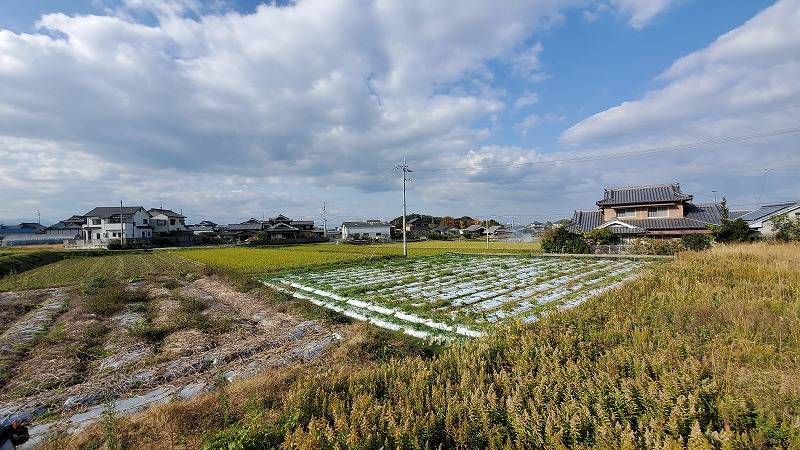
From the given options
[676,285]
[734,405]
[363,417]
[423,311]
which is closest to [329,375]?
[363,417]

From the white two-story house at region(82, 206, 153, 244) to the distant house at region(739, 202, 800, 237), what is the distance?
7966cm

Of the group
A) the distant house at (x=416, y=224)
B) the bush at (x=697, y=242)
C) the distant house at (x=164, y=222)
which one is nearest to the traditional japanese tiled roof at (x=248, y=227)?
the distant house at (x=164, y=222)

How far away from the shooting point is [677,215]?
36.1 metres

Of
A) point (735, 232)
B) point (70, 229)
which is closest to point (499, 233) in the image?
point (735, 232)

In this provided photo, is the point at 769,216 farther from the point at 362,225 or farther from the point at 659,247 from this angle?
the point at 362,225

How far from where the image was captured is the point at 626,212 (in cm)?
3862

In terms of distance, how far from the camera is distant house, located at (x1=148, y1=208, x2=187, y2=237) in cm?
6391

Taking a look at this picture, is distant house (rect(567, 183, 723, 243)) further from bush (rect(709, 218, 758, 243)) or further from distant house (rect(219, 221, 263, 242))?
distant house (rect(219, 221, 263, 242))

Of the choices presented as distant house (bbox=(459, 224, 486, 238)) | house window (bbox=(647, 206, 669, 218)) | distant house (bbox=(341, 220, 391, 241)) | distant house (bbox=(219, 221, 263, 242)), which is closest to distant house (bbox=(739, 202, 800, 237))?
house window (bbox=(647, 206, 669, 218))

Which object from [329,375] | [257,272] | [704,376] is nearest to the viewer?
[704,376]

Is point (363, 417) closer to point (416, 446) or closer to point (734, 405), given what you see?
point (416, 446)

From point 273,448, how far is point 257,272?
19044mm

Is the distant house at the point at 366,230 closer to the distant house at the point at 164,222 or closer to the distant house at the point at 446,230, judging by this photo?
the distant house at the point at 446,230

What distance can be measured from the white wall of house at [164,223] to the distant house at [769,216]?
8102cm
